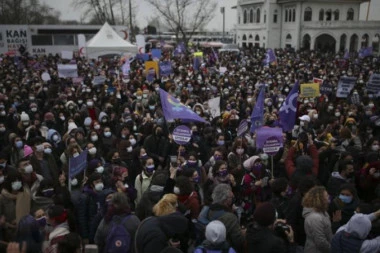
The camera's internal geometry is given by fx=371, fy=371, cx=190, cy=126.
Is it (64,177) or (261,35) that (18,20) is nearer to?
(261,35)

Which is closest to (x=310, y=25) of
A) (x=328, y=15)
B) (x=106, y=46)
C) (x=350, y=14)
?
(x=328, y=15)

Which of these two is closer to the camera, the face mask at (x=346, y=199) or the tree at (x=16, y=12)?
the face mask at (x=346, y=199)

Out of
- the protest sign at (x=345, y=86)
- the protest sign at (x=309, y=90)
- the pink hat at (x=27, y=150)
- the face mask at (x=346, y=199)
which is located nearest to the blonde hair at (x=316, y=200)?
the face mask at (x=346, y=199)

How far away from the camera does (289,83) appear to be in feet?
53.1

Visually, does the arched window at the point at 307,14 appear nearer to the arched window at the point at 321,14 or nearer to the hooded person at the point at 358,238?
the arched window at the point at 321,14

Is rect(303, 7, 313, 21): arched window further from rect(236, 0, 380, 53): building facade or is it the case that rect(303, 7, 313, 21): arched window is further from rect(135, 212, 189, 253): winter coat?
rect(135, 212, 189, 253): winter coat

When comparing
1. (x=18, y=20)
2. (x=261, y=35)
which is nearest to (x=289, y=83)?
(x=261, y=35)

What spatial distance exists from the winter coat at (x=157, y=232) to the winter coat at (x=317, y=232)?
4.36 feet

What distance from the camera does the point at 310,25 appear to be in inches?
1866

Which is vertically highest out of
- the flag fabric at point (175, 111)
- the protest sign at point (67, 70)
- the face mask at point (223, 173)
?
the protest sign at point (67, 70)

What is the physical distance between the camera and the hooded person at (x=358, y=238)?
10.7ft

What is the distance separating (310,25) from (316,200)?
157ft

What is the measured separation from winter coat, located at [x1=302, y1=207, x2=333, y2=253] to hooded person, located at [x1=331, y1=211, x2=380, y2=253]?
14.5 inches

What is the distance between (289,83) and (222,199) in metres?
13.0
